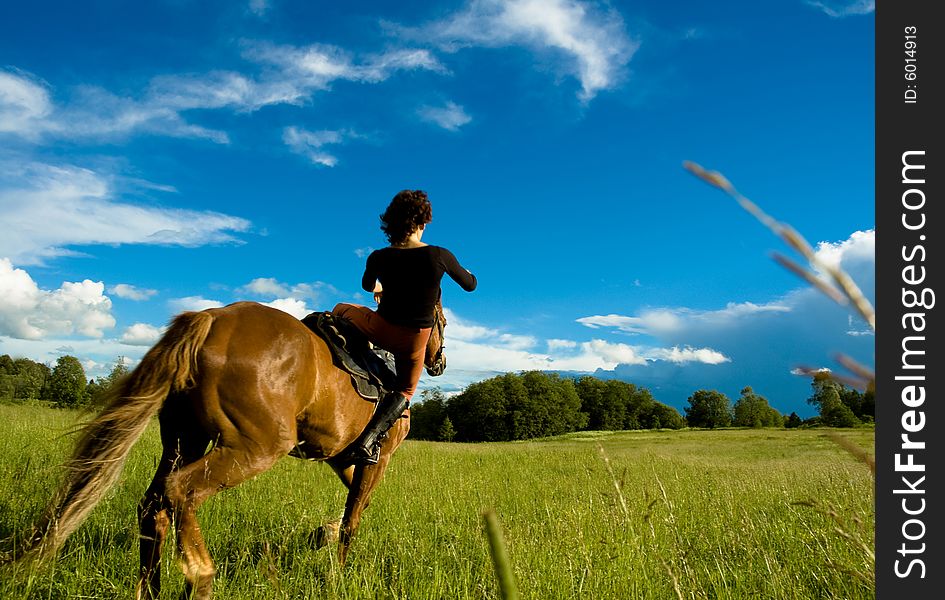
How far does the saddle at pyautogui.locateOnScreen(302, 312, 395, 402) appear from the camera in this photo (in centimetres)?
470

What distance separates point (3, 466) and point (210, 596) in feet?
16.3

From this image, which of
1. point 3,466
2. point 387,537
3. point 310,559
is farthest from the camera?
point 3,466

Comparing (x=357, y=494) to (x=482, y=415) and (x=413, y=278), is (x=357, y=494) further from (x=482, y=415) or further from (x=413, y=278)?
(x=482, y=415)

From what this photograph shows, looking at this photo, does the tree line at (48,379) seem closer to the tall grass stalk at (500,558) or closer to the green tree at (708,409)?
the tall grass stalk at (500,558)

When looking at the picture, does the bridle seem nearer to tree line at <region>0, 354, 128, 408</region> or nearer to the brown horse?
the brown horse

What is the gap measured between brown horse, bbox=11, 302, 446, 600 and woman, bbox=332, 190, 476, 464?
2.55 feet

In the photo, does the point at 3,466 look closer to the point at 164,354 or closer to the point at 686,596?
the point at 164,354

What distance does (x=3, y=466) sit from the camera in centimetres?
686

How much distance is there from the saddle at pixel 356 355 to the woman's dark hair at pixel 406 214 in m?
0.87

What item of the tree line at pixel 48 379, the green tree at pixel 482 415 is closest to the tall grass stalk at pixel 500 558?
the tree line at pixel 48 379

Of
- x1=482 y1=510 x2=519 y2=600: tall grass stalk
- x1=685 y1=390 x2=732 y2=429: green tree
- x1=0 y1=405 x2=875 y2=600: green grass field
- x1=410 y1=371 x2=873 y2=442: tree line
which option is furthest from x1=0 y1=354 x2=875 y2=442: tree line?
x1=482 y1=510 x2=519 y2=600: tall grass stalk

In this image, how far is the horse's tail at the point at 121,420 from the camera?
3846 mm
